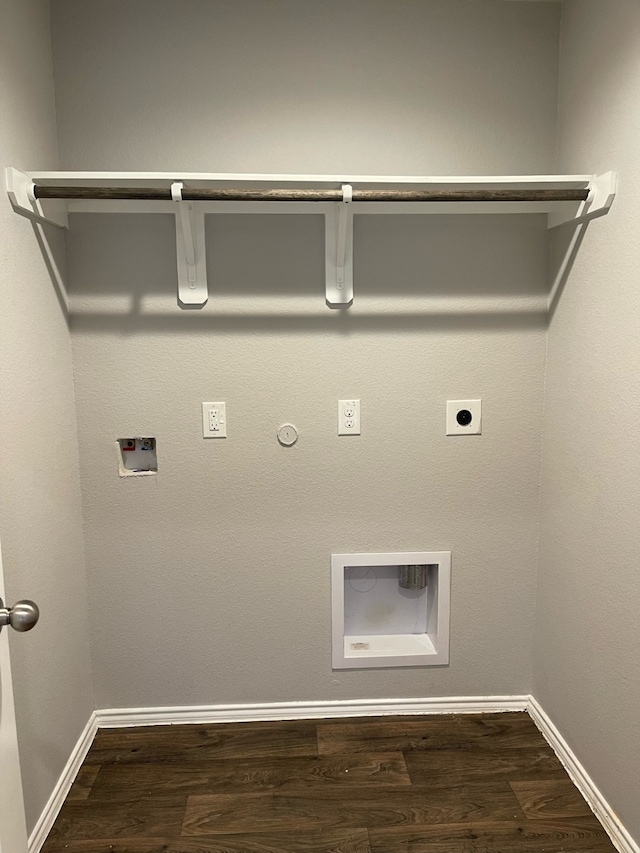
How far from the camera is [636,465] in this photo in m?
1.49

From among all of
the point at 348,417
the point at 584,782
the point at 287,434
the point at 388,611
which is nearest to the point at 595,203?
the point at 348,417

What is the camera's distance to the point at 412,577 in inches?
84.4

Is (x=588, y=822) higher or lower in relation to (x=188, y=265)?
lower

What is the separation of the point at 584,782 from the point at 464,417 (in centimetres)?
118

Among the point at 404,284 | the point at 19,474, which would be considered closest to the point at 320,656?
the point at 19,474

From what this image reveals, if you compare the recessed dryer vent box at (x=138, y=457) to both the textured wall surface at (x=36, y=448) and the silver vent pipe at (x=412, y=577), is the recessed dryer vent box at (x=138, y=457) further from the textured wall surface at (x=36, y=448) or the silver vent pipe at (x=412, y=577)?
the silver vent pipe at (x=412, y=577)

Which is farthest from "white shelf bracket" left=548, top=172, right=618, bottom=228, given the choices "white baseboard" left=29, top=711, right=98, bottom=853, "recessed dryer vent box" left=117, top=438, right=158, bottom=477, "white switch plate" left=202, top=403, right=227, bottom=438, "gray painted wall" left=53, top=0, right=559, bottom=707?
"white baseboard" left=29, top=711, right=98, bottom=853

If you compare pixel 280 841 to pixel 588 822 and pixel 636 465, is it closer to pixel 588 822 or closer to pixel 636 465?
pixel 588 822

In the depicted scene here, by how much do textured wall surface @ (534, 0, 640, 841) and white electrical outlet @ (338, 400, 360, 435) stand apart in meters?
0.67

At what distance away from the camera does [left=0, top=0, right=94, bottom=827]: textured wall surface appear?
4.92ft

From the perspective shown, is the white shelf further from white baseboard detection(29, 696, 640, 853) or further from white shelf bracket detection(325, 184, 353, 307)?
white baseboard detection(29, 696, 640, 853)

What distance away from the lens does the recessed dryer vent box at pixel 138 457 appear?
199 centimetres

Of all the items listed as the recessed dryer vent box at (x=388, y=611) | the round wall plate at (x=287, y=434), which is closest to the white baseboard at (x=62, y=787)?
the recessed dryer vent box at (x=388, y=611)

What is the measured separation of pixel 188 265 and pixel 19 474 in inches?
32.4
